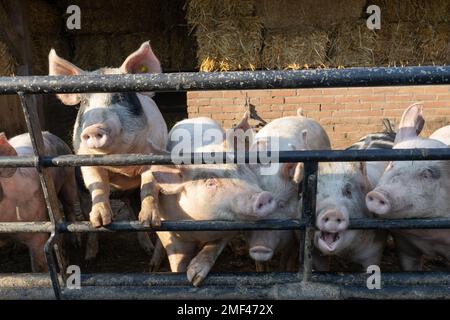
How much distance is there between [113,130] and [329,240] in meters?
1.23

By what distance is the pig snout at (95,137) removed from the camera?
Answer: 8.03 feet

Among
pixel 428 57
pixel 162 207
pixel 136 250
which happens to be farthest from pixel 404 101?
pixel 162 207

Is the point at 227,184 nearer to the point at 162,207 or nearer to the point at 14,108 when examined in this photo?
the point at 162,207

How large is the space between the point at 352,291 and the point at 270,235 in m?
0.67

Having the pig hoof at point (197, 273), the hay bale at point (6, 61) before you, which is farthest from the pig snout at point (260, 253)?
the hay bale at point (6, 61)

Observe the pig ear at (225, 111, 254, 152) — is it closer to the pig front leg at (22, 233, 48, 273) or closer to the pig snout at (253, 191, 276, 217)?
the pig snout at (253, 191, 276, 217)

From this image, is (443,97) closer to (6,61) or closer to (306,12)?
(306,12)

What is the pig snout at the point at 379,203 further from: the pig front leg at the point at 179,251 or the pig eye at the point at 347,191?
the pig front leg at the point at 179,251

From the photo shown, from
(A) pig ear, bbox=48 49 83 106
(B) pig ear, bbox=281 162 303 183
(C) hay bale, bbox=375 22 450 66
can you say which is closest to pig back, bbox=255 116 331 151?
(B) pig ear, bbox=281 162 303 183

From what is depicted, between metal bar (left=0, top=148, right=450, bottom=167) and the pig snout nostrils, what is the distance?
46 centimetres

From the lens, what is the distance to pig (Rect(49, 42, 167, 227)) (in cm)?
247

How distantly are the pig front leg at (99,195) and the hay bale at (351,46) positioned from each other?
4138 millimetres
